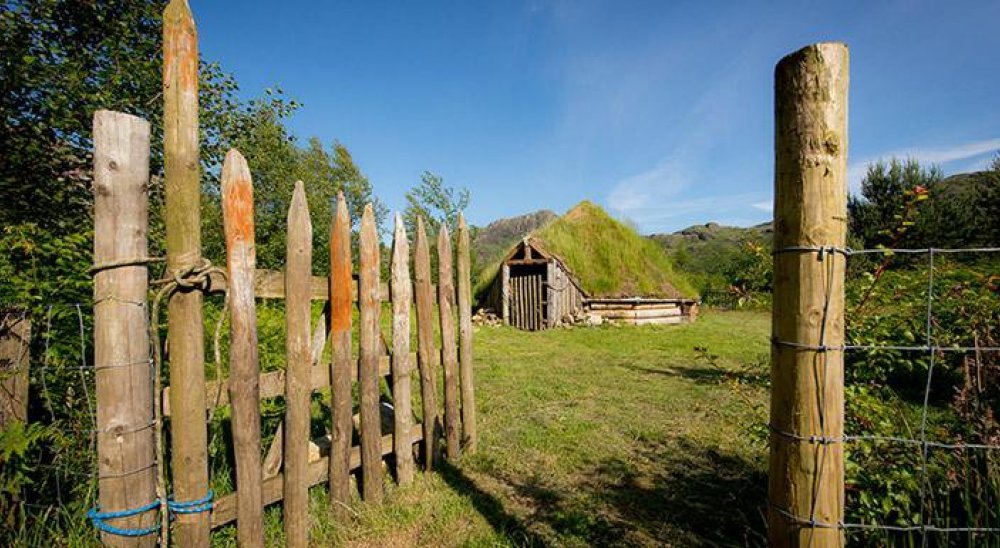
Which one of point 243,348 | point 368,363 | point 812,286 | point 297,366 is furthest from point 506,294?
point 812,286

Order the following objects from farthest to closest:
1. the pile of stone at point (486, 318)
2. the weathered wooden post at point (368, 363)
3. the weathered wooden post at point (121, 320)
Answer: the pile of stone at point (486, 318)
the weathered wooden post at point (368, 363)
the weathered wooden post at point (121, 320)

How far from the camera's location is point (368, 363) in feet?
10.9

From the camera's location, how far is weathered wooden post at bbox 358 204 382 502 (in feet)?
10.8

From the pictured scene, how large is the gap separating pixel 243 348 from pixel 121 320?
21.2 inches

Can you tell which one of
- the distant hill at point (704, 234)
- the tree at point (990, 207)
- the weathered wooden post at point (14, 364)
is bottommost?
the weathered wooden post at point (14, 364)

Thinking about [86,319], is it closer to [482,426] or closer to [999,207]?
[482,426]

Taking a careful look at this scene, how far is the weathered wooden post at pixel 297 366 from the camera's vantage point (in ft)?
8.88

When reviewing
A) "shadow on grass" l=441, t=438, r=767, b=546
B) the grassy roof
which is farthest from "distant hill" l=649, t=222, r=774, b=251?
"shadow on grass" l=441, t=438, r=767, b=546

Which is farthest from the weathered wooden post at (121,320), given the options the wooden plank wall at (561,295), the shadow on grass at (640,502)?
the wooden plank wall at (561,295)

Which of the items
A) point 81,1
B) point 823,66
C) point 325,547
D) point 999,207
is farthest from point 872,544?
point 999,207

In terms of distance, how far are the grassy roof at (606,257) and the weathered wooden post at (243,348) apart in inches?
582

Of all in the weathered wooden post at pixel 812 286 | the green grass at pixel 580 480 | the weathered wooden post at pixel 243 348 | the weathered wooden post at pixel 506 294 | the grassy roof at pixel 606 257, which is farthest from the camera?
the weathered wooden post at pixel 506 294

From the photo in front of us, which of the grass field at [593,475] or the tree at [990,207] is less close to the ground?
the tree at [990,207]

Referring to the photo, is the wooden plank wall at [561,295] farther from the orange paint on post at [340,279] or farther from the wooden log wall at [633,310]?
the orange paint on post at [340,279]
